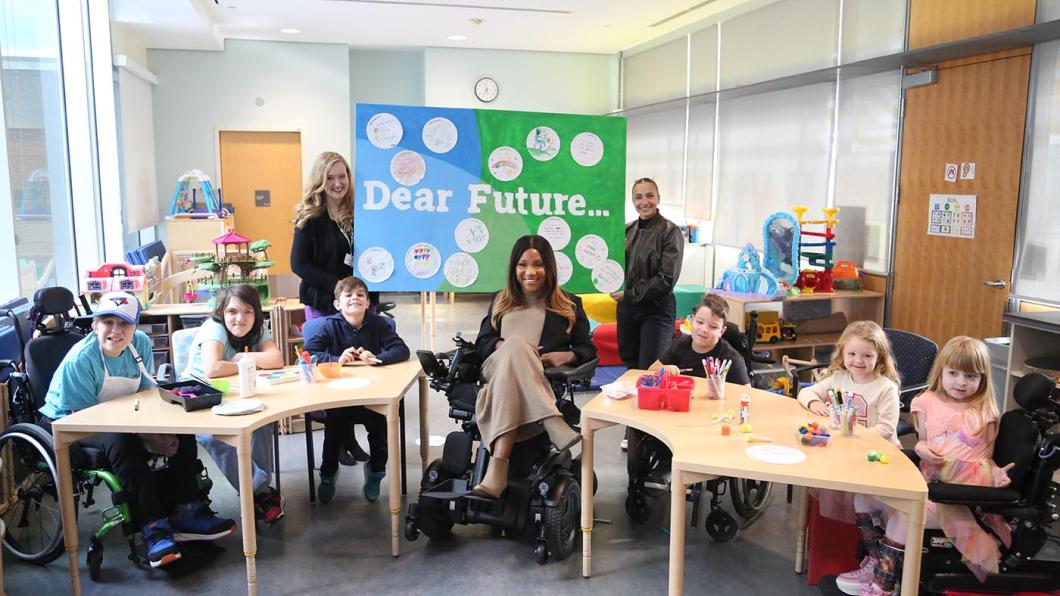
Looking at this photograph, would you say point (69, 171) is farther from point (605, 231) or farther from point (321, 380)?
point (605, 231)

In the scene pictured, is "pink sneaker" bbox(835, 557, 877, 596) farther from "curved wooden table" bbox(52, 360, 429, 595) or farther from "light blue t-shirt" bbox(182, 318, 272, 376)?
"light blue t-shirt" bbox(182, 318, 272, 376)

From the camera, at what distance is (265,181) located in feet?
31.1

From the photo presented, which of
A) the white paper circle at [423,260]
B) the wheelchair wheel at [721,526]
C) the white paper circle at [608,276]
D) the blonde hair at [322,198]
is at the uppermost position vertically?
the blonde hair at [322,198]

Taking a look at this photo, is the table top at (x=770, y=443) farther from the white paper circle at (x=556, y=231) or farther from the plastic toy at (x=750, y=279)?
the plastic toy at (x=750, y=279)

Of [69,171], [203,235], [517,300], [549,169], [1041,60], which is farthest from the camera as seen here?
[203,235]

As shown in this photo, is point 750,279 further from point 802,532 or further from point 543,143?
point 802,532

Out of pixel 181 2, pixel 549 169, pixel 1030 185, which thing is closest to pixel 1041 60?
pixel 1030 185

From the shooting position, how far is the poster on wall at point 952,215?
4.77 m

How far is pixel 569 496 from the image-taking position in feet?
10.3

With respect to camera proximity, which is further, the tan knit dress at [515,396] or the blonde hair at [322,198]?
the blonde hair at [322,198]

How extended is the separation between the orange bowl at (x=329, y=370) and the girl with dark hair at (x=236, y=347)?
0.29m

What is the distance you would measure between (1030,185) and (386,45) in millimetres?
7138

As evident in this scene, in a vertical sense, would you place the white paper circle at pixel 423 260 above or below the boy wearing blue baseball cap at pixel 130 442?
above

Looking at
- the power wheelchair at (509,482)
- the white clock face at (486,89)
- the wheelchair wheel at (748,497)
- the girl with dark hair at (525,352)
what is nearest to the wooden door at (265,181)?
the white clock face at (486,89)
